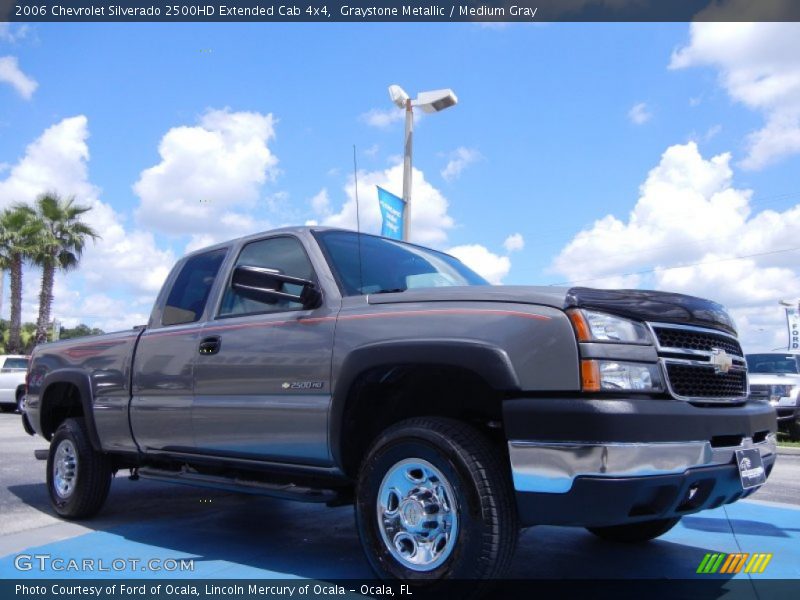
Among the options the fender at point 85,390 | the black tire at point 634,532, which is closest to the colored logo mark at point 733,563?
the black tire at point 634,532

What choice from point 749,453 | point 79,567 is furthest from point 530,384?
point 79,567

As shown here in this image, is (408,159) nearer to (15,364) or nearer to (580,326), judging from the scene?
(580,326)

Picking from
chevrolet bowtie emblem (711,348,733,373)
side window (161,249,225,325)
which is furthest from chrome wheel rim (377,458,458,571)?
side window (161,249,225,325)

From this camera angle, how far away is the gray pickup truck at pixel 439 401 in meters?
3.01

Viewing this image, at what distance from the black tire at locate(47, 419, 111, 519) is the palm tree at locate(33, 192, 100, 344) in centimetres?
2606

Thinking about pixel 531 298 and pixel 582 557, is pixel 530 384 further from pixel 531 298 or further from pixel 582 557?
pixel 582 557

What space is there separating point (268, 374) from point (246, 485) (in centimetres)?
69

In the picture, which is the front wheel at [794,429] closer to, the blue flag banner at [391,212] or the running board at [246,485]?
the blue flag banner at [391,212]

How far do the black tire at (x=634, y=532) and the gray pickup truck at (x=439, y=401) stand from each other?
22 mm

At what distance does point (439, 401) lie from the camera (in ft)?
12.5

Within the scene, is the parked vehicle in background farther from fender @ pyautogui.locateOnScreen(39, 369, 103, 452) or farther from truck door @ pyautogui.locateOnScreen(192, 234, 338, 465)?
fender @ pyautogui.locateOnScreen(39, 369, 103, 452)

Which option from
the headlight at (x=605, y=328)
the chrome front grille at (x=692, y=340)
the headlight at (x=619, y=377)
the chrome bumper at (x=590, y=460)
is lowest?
the chrome bumper at (x=590, y=460)

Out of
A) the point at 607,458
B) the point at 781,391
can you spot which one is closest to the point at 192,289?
the point at 607,458

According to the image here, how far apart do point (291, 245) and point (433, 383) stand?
1.36m
